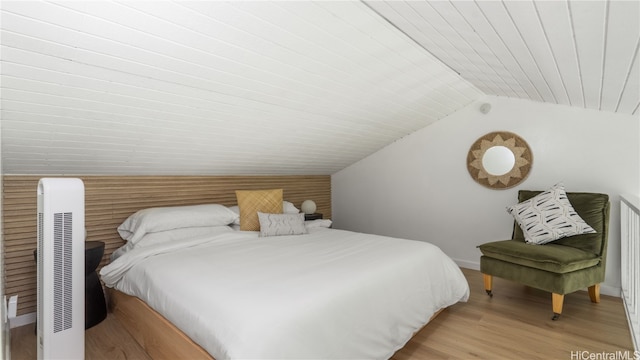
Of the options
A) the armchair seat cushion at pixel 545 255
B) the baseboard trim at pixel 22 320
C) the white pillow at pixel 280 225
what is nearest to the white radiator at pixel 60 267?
the baseboard trim at pixel 22 320

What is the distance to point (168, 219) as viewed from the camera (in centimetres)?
284

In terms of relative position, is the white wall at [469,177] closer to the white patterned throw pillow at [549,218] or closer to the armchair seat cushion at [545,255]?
the white patterned throw pillow at [549,218]

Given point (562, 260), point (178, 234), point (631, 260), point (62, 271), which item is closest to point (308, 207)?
point (178, 234)

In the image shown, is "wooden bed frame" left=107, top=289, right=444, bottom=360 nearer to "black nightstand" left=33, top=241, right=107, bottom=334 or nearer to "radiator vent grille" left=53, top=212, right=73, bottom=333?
"black nightstand" left=33, top=241, right=107, bottom=334

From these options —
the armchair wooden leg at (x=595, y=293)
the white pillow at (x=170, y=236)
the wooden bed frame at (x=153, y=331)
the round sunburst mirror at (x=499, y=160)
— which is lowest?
the armchair wooden leg at (x=595, y=293)

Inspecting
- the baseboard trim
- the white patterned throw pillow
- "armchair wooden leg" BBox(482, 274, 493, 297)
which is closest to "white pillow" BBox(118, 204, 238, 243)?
the baseboard trim

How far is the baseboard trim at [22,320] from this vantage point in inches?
96.1

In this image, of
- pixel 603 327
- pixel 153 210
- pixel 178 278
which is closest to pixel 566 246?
pixel 603 327

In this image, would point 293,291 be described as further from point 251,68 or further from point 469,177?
point 469,177

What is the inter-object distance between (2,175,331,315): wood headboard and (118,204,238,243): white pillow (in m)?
0.17

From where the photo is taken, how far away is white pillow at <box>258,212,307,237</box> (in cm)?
318

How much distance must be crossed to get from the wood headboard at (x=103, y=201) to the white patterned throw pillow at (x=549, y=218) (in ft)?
9.54

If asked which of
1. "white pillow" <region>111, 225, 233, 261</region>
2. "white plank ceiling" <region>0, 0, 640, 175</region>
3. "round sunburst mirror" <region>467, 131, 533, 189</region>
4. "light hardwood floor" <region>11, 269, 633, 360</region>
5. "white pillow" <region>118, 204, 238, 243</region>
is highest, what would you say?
"white plank ceiling" <region>0, 0, 640, 175</region>

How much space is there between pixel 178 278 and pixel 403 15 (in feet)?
6.55
